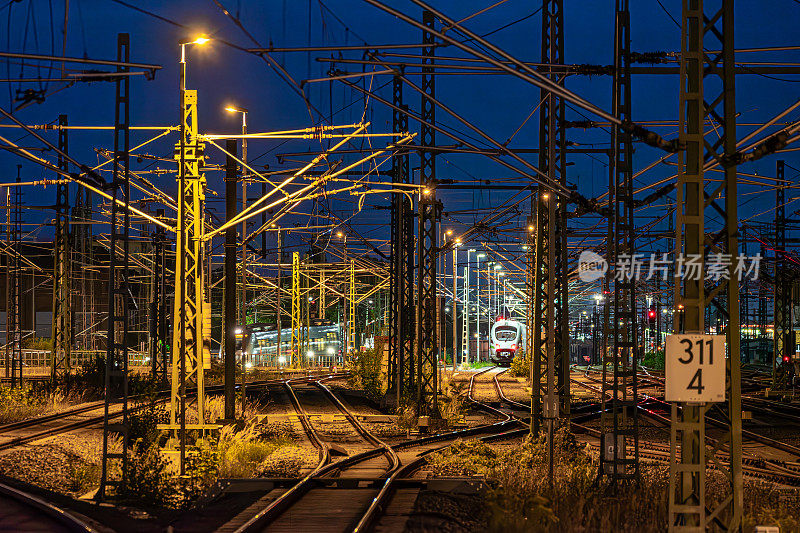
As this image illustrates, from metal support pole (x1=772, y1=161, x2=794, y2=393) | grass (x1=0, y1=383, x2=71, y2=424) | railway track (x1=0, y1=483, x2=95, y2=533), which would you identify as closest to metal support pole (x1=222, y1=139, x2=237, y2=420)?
railway track (x1=0, y1=483, x2=95, y2=533)

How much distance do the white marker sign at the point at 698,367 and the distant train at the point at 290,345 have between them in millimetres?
51428

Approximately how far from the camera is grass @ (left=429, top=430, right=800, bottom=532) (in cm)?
1104

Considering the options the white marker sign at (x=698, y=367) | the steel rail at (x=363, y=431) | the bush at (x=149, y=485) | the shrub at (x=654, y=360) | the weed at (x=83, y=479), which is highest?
the white marker sign at (x=698, y=367)

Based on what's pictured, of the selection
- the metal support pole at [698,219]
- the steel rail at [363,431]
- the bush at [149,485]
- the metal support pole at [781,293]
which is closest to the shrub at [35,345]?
the steel rail at [363,431]

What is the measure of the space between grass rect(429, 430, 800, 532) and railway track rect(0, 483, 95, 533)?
5.57 m

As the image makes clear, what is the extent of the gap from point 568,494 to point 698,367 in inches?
175

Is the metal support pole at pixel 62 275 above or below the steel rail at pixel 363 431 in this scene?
above

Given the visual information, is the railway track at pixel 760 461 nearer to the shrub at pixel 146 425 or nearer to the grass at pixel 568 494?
the grass at pixel 568 494

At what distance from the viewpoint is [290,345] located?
236 feet

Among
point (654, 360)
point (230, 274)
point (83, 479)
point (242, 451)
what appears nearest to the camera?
point (83, 479)

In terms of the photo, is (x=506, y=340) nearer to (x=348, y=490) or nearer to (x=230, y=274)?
(x=230, y=274)

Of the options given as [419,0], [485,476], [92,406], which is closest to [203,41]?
[419,0]

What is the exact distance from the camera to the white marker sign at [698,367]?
30.6 ft

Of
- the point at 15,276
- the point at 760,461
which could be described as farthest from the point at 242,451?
the point at 15,276
